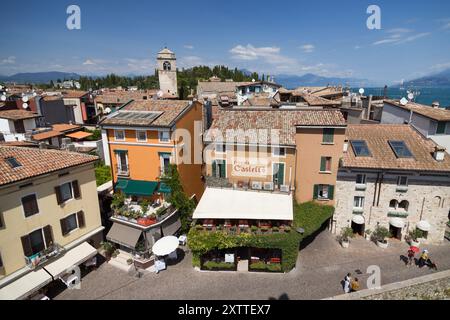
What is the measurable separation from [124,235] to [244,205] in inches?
416

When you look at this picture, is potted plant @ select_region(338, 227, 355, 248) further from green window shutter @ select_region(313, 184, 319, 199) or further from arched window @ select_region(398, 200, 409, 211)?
arched window @ select_region(398, 200, 409, 211)

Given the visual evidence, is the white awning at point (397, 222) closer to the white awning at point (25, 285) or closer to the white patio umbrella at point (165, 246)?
the white patio umbrella at point (165, 246)

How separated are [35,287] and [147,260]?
7.53 metres

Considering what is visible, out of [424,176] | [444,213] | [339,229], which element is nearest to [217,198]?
[339,229]

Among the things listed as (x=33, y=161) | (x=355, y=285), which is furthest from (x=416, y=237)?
(x=33, y=161)

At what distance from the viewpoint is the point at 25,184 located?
17.3m

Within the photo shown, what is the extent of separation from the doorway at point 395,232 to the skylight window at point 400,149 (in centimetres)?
685

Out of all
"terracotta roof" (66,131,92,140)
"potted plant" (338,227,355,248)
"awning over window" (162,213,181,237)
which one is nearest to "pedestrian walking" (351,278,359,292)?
"potted plant" (338,227,355,248)

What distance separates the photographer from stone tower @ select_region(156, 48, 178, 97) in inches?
2788

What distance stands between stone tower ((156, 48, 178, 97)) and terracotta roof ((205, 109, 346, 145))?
48355 millimetres

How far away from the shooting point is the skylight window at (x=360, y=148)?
24516 mm

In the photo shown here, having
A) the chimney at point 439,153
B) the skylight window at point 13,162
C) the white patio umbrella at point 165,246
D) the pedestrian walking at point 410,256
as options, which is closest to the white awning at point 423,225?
the pedestrian walking at point 410,256

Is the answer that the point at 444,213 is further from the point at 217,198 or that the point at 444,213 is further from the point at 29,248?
the point at 29,248

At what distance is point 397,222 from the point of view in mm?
24516
